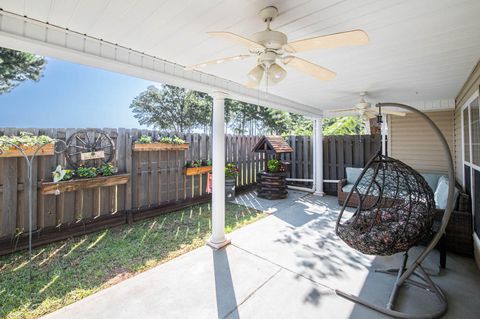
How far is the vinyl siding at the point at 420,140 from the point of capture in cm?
500

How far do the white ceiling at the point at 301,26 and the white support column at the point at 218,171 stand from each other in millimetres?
623

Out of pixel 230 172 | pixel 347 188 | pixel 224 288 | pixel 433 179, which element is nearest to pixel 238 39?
pixel 224 288

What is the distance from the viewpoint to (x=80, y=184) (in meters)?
3.53

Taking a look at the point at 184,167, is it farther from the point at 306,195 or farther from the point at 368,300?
the point at 368,300

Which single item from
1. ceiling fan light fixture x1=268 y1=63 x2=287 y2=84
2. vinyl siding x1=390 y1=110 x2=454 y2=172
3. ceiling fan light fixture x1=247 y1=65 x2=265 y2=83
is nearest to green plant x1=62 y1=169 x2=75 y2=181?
ceiling fan light fixture x1=247 y1=65 x2=265 y2=83

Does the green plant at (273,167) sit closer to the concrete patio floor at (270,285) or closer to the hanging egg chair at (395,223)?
the concrete patio floor at (270,285)

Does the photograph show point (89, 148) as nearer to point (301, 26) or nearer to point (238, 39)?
point (238, 39)

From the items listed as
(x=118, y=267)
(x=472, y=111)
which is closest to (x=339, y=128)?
(x=472, y=111)

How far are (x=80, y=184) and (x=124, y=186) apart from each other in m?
0.78

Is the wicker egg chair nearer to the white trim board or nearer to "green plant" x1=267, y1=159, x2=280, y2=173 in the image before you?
the white trim board

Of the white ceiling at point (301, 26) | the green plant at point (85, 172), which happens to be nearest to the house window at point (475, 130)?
the white ceiling at point (301, 26)

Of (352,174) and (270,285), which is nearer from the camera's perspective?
(270,285)

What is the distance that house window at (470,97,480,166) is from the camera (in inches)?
112

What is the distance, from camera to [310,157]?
718cm
